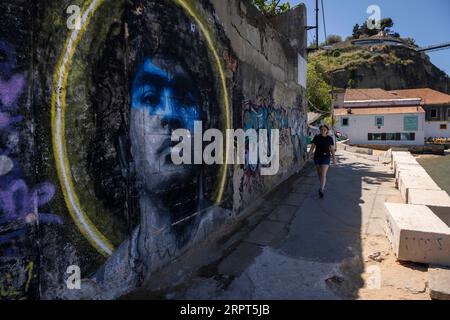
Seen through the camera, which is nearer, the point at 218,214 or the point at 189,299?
the point at 189,299

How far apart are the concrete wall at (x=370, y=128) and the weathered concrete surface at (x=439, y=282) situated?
123 ft

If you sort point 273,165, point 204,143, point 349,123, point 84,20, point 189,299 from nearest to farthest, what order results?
1. point 84,20
2. point 189,299
3. point 204,143
4. point 273,165
5. point 349,123

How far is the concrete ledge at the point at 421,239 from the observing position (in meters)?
3.32

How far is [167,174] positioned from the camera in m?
3.37

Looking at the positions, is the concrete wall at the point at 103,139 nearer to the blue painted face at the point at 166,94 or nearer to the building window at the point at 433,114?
the blue painted face at the point at 166,94

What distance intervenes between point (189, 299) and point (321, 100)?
3350 cm

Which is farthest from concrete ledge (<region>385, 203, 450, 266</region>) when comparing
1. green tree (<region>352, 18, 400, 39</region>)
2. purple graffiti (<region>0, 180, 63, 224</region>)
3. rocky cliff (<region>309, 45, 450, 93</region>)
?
green tree (<region>352, 18, 400, 39</region>)

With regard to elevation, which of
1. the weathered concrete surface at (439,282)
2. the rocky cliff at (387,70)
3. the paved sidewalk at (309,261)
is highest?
the rocky cliff at (387,70)

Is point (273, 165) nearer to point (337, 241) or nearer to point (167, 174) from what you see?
point (337, 241)

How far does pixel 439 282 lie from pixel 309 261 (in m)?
1.28

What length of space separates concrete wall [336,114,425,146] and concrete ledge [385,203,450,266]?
37.1 meters

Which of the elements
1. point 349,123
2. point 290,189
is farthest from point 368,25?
point 290,189

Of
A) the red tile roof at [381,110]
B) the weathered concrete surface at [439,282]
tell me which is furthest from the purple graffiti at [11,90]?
the red tile roof at [381,110]

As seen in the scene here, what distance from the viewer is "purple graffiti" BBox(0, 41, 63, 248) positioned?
191 centimetres
